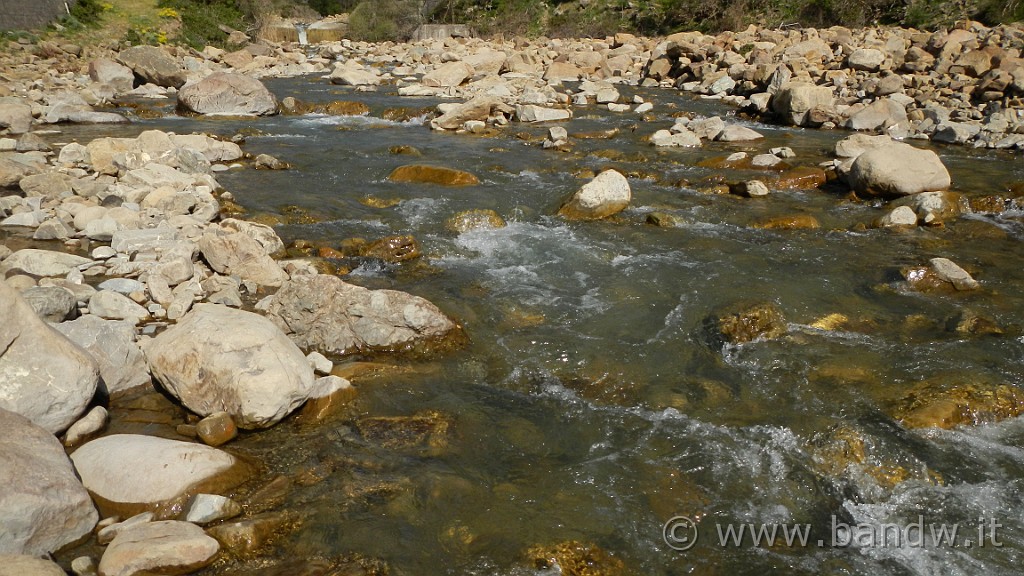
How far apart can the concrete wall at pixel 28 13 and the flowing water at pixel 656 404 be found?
2181 cm

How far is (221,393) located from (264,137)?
434 inches

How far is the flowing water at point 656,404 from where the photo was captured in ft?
13.0

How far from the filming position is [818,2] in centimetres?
3084

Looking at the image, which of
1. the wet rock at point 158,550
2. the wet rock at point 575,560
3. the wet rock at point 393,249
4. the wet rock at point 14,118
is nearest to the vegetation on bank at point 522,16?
the wet rock at point 14,118

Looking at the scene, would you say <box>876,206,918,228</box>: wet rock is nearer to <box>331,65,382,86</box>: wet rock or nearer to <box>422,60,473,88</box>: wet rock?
<box>422,60,473,88</box>: wet rock

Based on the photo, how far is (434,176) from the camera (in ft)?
36.5

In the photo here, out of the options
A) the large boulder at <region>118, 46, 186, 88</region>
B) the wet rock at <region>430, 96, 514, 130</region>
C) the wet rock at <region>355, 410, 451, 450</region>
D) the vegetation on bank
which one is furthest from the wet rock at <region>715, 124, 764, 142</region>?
the large boulder at <region>118, 46, 186, 88</region>

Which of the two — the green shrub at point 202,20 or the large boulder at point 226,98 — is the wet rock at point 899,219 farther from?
the green shrub at point 202,20

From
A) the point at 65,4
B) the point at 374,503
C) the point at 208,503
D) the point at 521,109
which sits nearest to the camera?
the point at 208,503

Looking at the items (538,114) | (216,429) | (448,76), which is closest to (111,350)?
(216,429)

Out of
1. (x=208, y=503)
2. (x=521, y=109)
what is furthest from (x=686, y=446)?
(x=521, y=109)

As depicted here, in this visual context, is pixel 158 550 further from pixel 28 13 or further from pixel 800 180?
pixel 28 13

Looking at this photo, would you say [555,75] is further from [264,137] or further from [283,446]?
[283,446]

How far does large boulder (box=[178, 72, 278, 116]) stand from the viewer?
54.8 feet
